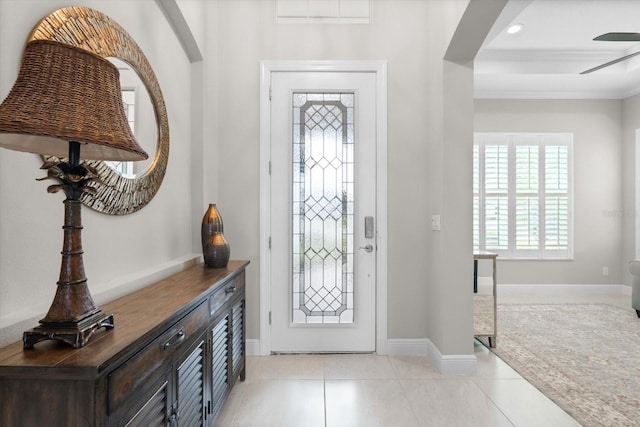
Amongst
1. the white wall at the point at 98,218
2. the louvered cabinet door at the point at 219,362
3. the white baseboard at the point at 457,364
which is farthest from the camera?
the white baseboard at the point at 457,364

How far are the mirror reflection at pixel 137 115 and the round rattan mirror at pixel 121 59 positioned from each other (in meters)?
0.02

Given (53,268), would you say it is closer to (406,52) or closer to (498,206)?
(406,52)

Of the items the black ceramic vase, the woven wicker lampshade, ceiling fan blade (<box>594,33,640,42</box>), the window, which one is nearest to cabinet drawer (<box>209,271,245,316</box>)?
the black ceramic vase

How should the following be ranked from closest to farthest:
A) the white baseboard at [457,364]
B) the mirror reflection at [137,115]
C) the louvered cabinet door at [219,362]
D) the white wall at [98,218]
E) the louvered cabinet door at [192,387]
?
the white wall at [98,218] < the louvered cabinet door at [192,387] < the mirror reflection at [137,115] < the louvered cabinet door at [219,362] < the white baseboard at [457,364]

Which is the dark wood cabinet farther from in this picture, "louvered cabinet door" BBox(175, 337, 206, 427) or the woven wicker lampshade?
the woven wicker lampshade

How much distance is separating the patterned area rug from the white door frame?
3.83ft

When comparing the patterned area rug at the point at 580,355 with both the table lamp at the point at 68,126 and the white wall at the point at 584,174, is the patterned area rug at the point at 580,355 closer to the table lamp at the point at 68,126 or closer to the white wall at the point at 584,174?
the white wall at the point at 584,174

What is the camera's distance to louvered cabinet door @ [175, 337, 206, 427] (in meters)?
1.46

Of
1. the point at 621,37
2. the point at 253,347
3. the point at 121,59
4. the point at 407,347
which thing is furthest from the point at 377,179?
the point at 621,37

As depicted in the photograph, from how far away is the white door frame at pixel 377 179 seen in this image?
3021 mm

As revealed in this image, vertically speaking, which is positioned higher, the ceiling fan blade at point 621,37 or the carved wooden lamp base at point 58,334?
the ceiling fan blade at point 621,37

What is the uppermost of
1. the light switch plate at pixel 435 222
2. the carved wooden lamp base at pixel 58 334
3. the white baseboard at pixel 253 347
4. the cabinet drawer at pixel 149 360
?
the light switch plate at pixel 435 222

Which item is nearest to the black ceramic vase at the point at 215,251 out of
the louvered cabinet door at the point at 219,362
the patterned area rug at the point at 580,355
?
the louvered cabinet door at the point at 219,362

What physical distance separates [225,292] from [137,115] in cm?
109
